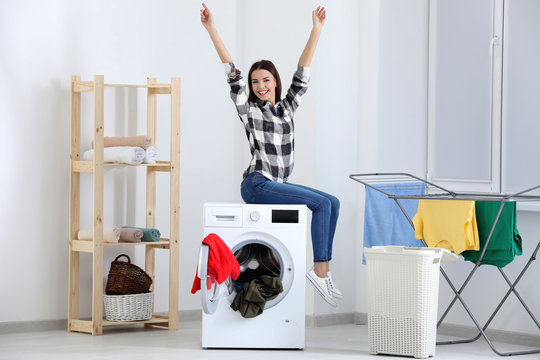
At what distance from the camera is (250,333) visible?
4.02 metres

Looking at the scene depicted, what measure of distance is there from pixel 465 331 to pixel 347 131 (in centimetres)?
137

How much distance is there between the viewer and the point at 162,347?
408cm

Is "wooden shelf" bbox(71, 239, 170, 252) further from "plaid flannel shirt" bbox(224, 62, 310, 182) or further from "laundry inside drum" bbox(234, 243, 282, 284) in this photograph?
"plaid flannel shirt" bbox(224, 62, 310, 182)

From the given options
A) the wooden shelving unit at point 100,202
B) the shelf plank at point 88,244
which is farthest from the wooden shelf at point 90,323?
the shelf plank at point 88,244

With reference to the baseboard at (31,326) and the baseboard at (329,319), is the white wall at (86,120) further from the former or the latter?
the baseboard at (329,319)

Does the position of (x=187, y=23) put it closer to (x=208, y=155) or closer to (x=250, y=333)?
(x=208, y=155)

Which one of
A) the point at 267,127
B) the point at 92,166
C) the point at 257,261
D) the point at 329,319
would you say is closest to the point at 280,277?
the point at 257,261

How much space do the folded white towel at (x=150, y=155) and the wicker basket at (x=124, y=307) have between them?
2.42ft

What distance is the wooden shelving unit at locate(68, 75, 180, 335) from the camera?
14.5 ft

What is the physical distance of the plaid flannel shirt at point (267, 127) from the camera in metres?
4.13

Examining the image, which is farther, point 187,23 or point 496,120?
point 187,23

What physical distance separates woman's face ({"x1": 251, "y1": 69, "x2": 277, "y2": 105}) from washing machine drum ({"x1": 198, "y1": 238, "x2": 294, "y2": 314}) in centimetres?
75

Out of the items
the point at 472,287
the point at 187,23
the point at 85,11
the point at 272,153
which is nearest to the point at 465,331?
the point at 472,287

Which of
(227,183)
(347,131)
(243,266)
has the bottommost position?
(243,266)
